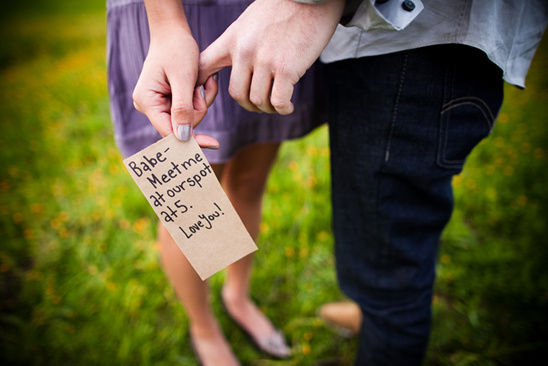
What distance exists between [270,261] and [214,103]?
0.94 meters

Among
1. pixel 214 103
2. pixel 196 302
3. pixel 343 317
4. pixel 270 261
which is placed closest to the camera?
pixel 214 103

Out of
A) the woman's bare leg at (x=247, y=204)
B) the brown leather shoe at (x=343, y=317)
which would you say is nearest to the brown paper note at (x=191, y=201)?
the woman's bare leg at (x=247, y=204)

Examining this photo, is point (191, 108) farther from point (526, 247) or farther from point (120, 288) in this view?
point (526, 247)

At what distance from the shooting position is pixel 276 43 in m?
0.50

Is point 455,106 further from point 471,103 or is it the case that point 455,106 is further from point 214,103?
point 214,103

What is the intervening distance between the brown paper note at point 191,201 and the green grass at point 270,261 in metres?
0.83

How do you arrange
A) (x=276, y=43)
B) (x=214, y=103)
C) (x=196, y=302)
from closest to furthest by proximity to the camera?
(x=276, y=43) < (x=214, y=103) < (x=196, y=302)

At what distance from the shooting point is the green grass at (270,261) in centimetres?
124

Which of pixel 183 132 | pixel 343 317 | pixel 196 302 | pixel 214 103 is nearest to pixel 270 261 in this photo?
pixel 343 317

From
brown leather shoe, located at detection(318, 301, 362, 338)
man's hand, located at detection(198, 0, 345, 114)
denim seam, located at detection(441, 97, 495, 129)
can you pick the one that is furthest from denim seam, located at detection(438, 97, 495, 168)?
brown leather shoe, located at detection(318, 301, 362, 338)

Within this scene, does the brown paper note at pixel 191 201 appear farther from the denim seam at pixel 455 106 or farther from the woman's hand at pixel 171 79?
the denim seam at pixel 455 106

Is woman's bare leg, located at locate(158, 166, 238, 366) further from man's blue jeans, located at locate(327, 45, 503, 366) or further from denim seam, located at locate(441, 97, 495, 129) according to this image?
denim seam, located at locate(441, 97, 495, 129)

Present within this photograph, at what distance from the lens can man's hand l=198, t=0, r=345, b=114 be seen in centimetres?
50

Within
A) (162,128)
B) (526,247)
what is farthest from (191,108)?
(526,247)
